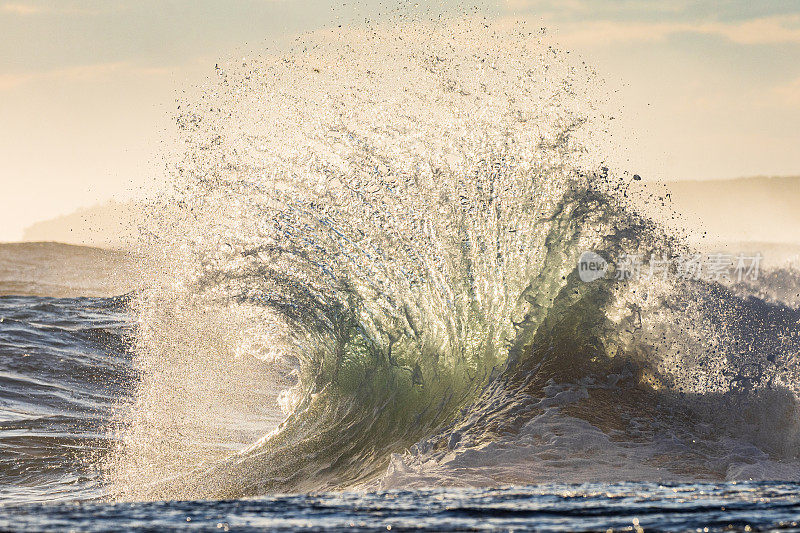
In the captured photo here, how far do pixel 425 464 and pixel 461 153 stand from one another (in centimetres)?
379

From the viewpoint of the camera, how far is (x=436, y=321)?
8.38m

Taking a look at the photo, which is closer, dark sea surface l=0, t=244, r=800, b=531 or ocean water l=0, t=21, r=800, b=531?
dark sea surface l=0, t=244, r=800, b=531

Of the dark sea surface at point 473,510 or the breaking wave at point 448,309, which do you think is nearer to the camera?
the dark sea surface at point 473,510

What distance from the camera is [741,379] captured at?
679 centimetres

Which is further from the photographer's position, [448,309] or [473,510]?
Answer: [448,309]

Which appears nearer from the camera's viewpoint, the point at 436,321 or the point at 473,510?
the point at 473,510

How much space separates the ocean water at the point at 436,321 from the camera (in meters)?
6.38

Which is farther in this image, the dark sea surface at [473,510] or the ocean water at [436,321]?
the ocean water at [436,321]

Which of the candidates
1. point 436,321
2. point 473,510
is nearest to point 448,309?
point 436,321

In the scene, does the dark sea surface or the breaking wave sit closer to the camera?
the dark sea surface

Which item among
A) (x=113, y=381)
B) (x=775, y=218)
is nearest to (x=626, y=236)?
(x=113, y=381)

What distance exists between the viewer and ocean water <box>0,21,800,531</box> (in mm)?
6379

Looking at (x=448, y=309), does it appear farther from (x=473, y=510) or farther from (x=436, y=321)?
(x=473, y=510)

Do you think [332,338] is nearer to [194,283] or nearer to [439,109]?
[194,283]
